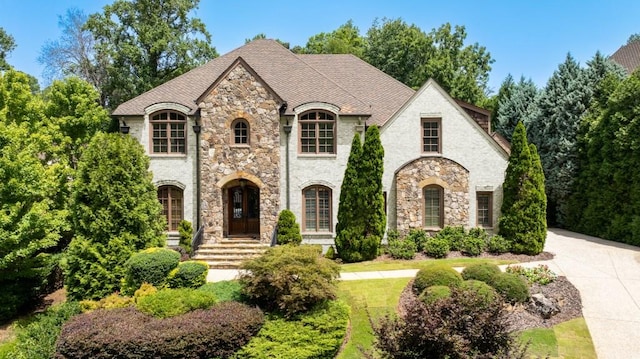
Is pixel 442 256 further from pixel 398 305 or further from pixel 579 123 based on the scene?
pixel 579 123

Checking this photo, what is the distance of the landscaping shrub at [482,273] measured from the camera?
11.8m

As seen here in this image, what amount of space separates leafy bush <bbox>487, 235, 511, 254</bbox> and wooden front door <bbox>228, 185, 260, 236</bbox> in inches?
407

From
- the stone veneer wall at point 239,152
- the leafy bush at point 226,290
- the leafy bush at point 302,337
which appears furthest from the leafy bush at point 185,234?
the leafy bush at point 302,337

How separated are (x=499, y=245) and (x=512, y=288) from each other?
6.23 m

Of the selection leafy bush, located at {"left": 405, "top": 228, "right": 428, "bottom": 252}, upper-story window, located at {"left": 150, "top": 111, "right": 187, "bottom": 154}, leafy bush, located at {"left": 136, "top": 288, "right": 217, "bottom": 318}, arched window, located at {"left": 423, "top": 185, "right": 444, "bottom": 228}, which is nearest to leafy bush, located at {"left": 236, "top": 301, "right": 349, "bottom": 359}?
leafy bush, located at {"left": 136, "top": 288, "right": 217, "bottom": 318}

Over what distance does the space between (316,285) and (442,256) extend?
27.8 ft

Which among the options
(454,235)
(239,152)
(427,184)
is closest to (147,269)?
(239,152)

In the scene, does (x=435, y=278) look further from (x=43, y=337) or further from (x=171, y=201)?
(x=171, y=201)

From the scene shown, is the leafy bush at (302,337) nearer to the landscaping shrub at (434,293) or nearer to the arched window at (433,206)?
the landscaping shrub at (434,293)

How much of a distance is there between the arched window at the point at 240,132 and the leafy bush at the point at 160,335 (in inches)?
367

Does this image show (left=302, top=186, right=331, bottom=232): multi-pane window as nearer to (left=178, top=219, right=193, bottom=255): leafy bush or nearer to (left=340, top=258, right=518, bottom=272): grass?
(left=340, top=258, right=518, bottom=272): grass

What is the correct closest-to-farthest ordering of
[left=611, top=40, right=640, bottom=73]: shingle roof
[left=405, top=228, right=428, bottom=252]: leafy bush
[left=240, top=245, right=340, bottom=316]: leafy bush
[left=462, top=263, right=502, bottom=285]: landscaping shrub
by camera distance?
[left=240, top=245, right=340, bottom=316]: leafy bush < [left=462, top=263, right=502, bottom=285]: landscaping shrub < [left=405, top=228, right=428, bottom=252]: leafy bush < [left=611, top=40, right=640, bottom=73]: shingle roof

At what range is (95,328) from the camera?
9.31 meters

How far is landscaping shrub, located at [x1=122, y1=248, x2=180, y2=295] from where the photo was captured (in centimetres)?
1191
